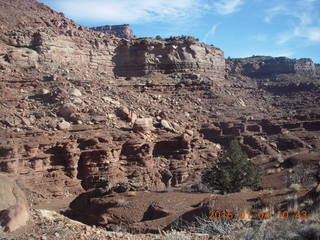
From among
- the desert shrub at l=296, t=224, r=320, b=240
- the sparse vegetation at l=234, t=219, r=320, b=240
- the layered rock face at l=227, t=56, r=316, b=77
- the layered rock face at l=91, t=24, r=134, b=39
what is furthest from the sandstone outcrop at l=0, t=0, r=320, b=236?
the layered rock face at l=91, t=24, r=134, b=39

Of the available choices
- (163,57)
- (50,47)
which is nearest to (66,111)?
(50,47)

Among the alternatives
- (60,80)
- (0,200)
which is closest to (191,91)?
(60,80)

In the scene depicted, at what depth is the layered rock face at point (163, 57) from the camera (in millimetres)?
36625

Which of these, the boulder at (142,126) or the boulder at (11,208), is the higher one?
the boulder at (142,126)

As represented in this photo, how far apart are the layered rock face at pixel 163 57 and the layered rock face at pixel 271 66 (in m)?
19.6

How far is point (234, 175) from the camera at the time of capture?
13.2 m

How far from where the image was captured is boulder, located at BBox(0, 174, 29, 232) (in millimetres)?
5973

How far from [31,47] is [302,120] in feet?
87.7

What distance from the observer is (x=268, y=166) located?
66.9 feet

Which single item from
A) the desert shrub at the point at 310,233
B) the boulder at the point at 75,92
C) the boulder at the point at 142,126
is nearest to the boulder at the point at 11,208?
the desert shrub at the point at 310,233

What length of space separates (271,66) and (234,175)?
2153 inches

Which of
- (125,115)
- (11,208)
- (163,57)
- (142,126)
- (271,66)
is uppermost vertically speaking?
(271,66)
